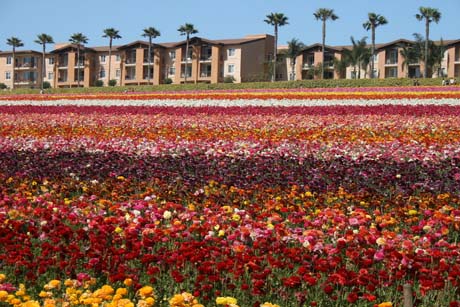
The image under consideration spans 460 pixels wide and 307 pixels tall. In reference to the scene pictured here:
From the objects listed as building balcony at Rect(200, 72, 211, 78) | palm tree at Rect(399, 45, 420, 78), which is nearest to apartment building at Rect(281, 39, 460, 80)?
palm tree at Rect(399, 45, 420, 78)

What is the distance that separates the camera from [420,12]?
68.1 metres

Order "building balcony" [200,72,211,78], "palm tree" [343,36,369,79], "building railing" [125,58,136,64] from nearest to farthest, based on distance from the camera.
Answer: "palm tree" [343,36,369,79], "building balcony" [200,72,211,78], "building railing" [125,58,136,64]

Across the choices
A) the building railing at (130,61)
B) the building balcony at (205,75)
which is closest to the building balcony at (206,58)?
the building balcony at (205,75)

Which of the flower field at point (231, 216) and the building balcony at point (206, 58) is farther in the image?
the building balcony at point (206, 58)

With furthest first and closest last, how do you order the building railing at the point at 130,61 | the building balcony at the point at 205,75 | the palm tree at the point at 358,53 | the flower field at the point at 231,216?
the building railing at the point at 130,61
the building balcony at the point at 205,75
the palm tree at the point at 358,53
the flower field at the point at 231,216

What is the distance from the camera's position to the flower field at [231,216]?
4230 mm

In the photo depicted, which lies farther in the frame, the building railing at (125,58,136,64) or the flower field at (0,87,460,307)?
the building railing at (125,58,136,64)

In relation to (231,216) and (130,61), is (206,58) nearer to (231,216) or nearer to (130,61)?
(130,61)

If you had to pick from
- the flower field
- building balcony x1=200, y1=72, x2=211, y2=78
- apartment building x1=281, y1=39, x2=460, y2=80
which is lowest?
the flower field

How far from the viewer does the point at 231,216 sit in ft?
20.1

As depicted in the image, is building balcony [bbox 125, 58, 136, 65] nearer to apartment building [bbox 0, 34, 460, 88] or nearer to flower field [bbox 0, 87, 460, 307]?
apartment building [bbox 0, 34, 460, 88]

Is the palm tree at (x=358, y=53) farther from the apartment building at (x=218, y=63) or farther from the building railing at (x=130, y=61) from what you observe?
the building railing at (x=130, y=61)

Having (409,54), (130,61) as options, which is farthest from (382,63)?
(130,61)

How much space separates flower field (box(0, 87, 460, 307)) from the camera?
167 inches
